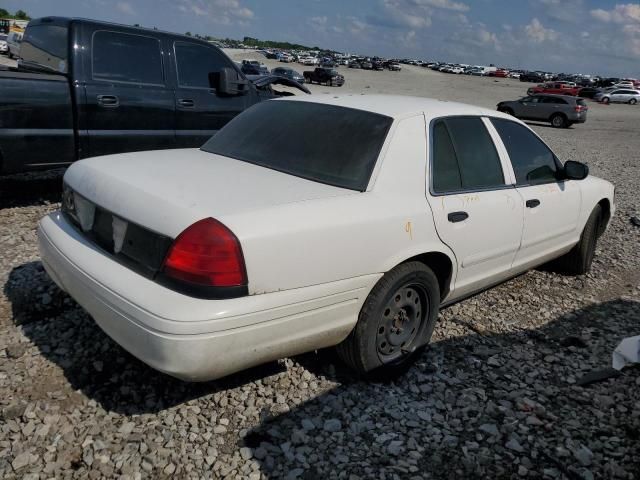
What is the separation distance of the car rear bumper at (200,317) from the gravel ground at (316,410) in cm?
43

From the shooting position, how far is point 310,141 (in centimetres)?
322

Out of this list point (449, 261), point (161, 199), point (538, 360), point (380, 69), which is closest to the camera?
point (161, 199)

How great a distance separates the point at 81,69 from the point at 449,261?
415 cm

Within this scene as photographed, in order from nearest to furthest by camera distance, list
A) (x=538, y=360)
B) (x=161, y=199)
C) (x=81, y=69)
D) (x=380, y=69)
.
A: 1. (x=161, y=199)
2. (x=538, y=360)
3. (x=81, y=69)
4. (x=380, y=69)

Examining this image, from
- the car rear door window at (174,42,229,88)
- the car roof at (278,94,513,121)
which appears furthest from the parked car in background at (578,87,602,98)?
the car roof at (278,94,513,121)

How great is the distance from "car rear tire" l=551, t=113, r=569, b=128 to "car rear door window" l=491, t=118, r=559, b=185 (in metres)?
23.2

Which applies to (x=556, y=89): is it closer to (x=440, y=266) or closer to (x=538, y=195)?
(x=538, y=195)

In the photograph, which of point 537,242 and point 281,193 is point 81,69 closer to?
point 281,193

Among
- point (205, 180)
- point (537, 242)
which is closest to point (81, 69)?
point (205, 180)

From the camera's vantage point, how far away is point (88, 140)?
542cm

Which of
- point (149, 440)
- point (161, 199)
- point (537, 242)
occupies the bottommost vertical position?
point (149, 440)

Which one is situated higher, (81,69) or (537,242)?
(81,69)

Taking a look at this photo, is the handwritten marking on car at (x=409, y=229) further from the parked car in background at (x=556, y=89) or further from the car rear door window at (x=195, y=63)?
the parked car in background at (x=556, y=89)

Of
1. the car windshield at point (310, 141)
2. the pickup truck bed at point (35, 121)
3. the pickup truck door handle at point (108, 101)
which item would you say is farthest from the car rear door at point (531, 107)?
the car windshield at point (310, 141)
